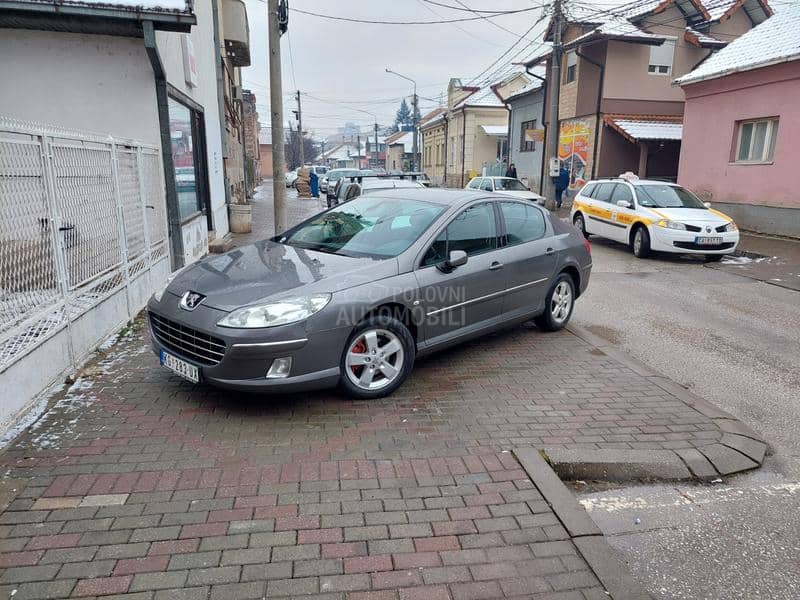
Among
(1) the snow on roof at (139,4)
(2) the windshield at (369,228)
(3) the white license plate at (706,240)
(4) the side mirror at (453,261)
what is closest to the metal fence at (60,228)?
(1) the snow on roof at (139,4)

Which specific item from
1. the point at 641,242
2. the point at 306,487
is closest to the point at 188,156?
the point at 306,487

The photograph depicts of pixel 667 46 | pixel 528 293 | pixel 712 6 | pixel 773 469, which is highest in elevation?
pixel 712 6

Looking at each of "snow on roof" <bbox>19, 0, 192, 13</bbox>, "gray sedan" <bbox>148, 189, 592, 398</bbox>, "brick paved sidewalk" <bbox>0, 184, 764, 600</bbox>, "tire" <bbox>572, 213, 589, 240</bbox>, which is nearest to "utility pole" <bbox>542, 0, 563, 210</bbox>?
"tire" <bbox>572, 213, 589, 240</bbox>

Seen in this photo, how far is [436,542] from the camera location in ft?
9.23

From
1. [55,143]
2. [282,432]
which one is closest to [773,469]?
[282,432]

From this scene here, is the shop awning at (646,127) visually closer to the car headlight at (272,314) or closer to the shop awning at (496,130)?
the shop awning at (496,130)

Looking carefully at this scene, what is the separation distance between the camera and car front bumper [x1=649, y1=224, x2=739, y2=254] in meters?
11.4

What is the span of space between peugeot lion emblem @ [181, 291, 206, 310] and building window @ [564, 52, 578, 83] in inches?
899

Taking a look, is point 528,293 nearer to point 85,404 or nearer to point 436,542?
point 436,542

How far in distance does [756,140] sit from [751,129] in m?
0.37

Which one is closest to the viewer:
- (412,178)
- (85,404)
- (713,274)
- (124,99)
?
(85,404)

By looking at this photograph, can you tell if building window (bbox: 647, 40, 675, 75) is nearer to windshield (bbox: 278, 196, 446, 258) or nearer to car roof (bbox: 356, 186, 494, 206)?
car roof (bbox: 356, 186, 494, 206)

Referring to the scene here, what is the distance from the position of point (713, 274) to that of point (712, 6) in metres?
18.3

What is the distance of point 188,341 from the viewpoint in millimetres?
4059
